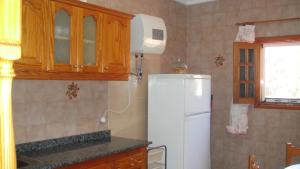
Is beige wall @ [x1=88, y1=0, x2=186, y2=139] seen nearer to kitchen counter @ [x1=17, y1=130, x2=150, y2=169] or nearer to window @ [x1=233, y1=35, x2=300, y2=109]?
kitchen counter @ [x1=17, y1=130, x2=150, y2=169]

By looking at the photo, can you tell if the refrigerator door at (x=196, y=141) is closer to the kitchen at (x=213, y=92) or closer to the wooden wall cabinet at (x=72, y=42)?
the kitchen at (x=213, y=92)

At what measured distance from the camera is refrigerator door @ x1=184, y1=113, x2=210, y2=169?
3.30 meters

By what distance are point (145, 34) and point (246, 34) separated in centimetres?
141

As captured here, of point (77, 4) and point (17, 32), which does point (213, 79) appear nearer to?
point (77, 4)

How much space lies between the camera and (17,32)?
1.09 ft

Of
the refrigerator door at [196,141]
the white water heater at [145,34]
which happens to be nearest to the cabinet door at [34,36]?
the white water heater at [145,34]

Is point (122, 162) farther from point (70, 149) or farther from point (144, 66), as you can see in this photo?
point (144, 66)

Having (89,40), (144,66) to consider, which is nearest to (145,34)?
A: (144,66)

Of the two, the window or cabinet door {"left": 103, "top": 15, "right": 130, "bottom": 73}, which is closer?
cabinet door {"left": 103, "top": 15, "right": 130, "bottom": 73}

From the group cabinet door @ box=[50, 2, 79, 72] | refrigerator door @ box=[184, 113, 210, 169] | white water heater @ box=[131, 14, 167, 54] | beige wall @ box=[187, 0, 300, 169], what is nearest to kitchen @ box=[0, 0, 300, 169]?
beige wall @ box=[187, 0, 300, 169]

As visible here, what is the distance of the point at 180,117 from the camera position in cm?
327

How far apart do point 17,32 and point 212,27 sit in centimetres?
409

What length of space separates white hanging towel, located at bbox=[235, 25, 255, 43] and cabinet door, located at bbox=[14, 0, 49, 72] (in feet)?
8.44

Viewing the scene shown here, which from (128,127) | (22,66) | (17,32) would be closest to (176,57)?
(128,127)
